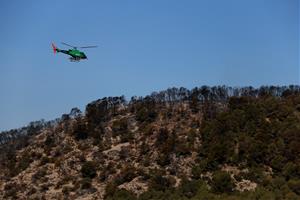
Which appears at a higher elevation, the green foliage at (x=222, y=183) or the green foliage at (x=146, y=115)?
the green foliage at (x=146, y=115)

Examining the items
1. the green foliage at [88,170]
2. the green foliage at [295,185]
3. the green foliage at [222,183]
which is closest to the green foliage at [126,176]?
the green foliage at [88,170]

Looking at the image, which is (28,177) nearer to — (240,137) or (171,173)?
(171,173)

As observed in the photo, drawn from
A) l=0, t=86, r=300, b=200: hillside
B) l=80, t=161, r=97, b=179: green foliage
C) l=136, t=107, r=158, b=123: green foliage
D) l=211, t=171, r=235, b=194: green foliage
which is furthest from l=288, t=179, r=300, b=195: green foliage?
l=136, t=107, r=158, b=123: green foliage

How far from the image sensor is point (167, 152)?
343 feet

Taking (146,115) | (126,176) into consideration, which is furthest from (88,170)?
(146,115)

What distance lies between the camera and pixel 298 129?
10188cm

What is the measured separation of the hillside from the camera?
92312 mm

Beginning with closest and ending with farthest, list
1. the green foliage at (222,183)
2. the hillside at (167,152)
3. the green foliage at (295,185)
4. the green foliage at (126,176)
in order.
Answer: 1. the green foliage at (295,185)
2. the green foliage at (222,183)
3. the hillside at (167,152)
4. the green foliage at (126,176)

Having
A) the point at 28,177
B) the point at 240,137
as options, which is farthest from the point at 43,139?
the point at 240,137

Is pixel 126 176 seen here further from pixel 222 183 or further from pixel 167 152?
pixel 222 183

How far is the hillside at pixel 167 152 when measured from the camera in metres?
92.3

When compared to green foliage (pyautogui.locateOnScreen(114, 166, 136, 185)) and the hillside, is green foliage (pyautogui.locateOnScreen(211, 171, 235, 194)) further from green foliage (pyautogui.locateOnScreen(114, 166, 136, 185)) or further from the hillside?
green foliage (pyautogui.locateOnScreen(114, 166, 136, 185))

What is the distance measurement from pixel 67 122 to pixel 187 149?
34.6 meters

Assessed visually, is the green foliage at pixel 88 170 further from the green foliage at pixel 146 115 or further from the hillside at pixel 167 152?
the green foliage at pixel 146 115
